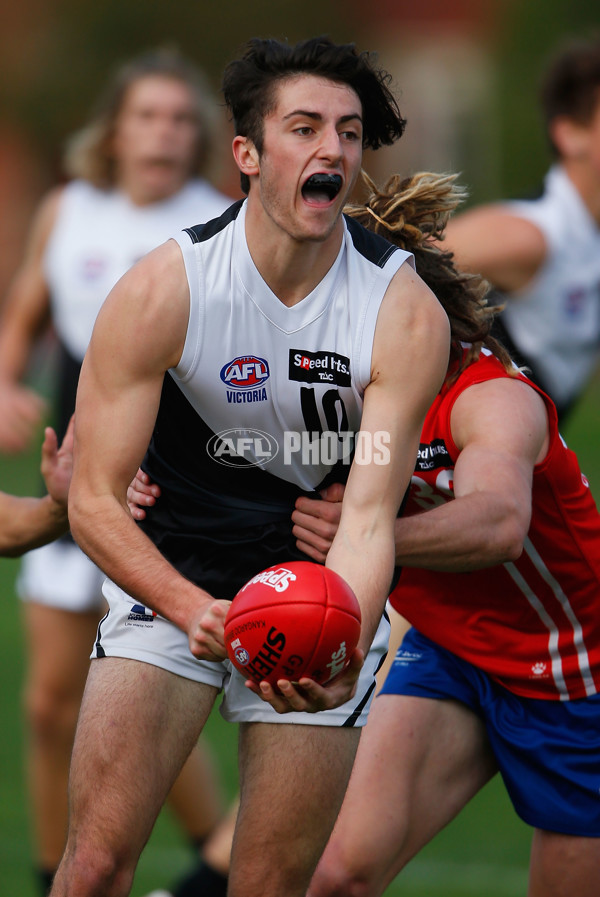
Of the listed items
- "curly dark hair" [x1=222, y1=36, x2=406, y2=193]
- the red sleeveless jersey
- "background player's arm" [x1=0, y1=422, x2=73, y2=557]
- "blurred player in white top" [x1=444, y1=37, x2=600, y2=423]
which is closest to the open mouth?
"curly dark hair" [x1=222, y1=36, x2=406, y2=193]

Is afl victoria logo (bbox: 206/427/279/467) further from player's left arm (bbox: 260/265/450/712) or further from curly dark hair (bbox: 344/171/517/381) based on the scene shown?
curly dark hair (bbox: 344/171/517/381)

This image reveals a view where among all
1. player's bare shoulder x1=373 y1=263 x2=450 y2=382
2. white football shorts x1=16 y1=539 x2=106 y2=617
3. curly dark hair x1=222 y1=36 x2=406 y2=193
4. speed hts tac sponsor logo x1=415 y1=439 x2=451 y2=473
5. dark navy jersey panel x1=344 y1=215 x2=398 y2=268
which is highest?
curly dark hair x1=222 y1=36 x2=406 y2=193

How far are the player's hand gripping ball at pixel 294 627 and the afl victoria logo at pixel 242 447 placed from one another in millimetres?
568

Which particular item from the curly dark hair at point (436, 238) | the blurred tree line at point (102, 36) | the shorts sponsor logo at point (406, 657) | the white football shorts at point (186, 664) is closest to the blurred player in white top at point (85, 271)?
the shorts sponsor logo at point (406, 657)

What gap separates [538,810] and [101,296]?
3489mm

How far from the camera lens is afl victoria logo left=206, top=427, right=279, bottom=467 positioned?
394 cm

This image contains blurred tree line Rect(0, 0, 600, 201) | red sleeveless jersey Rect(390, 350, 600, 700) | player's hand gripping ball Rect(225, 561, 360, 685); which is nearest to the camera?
player's hand gripping ball Rect(225, 561, 360, 685)

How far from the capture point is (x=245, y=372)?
3.83 metres

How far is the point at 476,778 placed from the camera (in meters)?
4.46

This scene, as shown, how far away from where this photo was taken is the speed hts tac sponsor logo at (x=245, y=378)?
381 cm

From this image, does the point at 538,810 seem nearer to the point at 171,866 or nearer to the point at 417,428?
the point at 417,428

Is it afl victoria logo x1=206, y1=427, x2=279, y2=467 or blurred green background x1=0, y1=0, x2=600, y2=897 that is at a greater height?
afl victoria logo x1=206, y1=427, x2=279, y2=467

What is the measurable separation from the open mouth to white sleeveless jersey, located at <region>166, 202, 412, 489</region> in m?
0.21

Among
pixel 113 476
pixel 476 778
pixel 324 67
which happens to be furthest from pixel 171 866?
pixel 324 67
